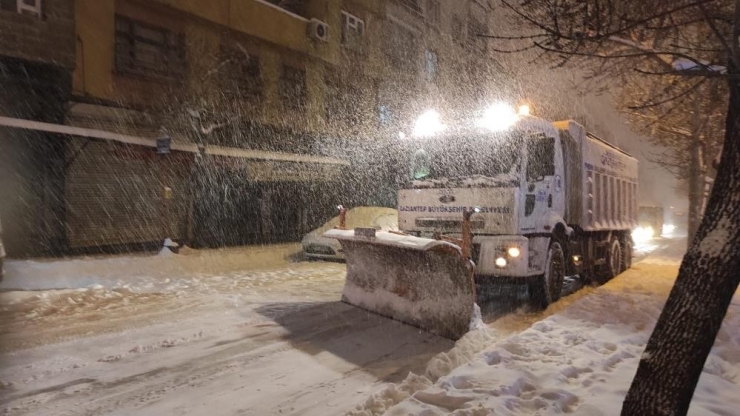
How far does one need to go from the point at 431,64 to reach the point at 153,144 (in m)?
19.3

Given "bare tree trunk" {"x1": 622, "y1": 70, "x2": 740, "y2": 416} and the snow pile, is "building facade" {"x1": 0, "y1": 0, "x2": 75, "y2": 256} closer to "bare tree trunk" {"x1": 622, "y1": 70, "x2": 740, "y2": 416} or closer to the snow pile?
the snow pile

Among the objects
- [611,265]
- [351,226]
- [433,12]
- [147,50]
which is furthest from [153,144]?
[433,12]

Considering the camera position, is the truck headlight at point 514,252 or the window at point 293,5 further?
the window at point 293,5

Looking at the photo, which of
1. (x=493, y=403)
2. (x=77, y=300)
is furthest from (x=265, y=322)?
(x=493, y=403)

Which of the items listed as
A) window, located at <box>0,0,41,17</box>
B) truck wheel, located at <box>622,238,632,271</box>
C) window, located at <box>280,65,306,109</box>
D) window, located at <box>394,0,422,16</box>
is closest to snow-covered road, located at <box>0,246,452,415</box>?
window, located at <box>0,0,41,17</box>

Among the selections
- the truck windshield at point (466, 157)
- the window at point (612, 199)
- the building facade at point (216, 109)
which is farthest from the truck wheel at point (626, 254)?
the truck windshield at point (466, 157)

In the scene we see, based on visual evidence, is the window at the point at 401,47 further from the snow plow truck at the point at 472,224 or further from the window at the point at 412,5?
the snow plow truck at the point at 472,224

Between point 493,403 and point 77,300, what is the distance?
23.3 feet

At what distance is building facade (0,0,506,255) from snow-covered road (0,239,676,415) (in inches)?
193

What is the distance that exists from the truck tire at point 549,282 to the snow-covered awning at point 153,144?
1095cm

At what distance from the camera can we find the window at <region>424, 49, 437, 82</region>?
95.5 feet

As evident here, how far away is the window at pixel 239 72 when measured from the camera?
17438 millimetres

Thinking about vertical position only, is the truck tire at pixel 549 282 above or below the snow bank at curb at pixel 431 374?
above

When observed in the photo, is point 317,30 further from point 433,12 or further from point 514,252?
point 514,252
